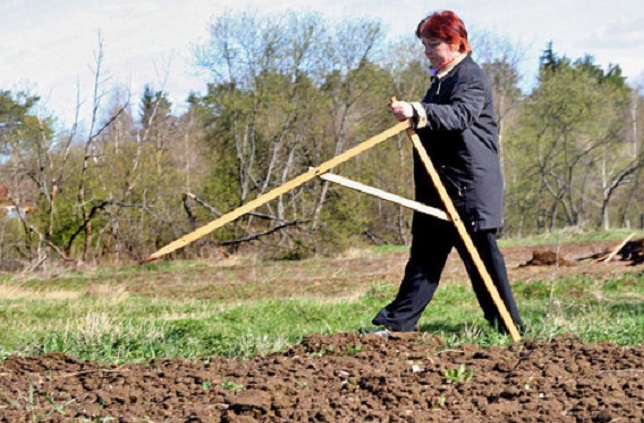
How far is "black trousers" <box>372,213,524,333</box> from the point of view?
542cm

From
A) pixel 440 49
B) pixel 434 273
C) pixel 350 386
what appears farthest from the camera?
pixel 434 273

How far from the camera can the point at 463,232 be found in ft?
17.1

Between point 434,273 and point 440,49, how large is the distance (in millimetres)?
1463

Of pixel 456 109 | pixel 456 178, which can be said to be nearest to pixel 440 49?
pixel 456 109

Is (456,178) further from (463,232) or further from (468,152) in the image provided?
(463,232)

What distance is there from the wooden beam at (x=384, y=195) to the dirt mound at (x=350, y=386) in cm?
87

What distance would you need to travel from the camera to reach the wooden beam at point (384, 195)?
4.87 metres

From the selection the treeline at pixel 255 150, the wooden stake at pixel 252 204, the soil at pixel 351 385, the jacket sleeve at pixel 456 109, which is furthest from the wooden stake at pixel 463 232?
the treeline at pixel 255 150

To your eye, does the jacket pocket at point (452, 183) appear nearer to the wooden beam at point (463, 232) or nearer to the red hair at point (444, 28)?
the wooden beam at point (463, 232)

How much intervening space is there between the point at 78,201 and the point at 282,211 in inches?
299

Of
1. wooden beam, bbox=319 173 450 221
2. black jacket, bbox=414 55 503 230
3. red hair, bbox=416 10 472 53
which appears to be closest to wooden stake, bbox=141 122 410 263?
wooden beam, bbox=319 173 450 221

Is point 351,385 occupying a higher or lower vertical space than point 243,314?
higher

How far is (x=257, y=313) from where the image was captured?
8.12 meters

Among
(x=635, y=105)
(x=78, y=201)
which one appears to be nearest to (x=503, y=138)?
(x=635, y=105)
